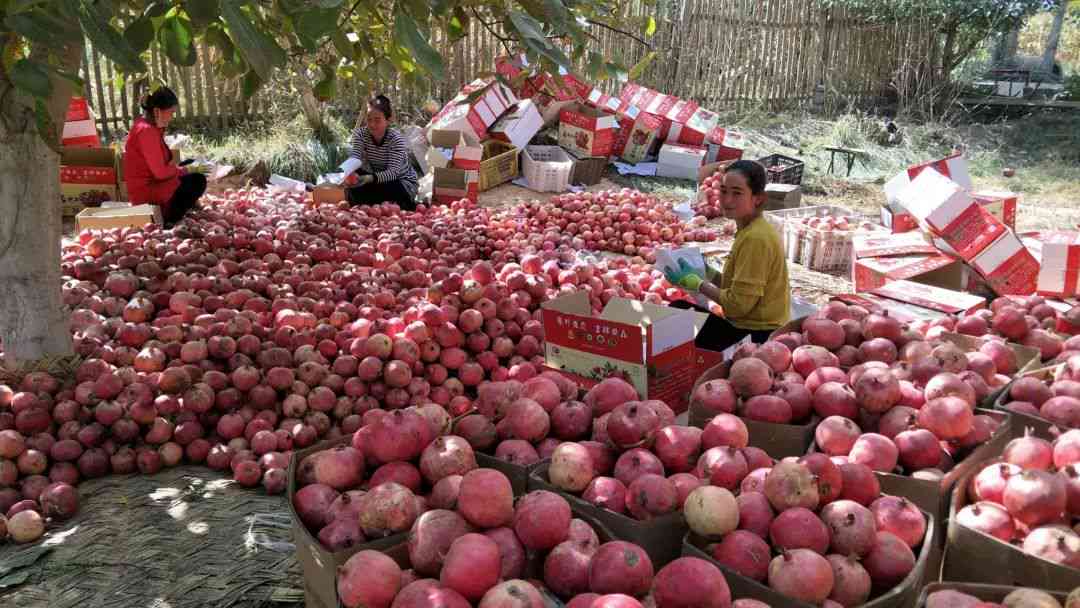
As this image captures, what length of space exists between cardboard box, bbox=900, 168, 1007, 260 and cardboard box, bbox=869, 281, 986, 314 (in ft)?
3.22

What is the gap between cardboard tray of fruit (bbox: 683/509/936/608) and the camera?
174 centimetres

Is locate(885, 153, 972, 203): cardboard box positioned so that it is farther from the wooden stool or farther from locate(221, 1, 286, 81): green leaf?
locate(221, 1, 286, 81): green leaf

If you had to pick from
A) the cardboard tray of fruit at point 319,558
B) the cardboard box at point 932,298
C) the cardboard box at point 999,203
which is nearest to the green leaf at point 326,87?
the cardboard tray of fruit at point 319,558

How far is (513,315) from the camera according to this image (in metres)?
4.40

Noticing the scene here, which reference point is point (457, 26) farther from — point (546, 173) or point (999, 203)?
point (546, 173)

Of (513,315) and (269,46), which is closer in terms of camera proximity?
(269,46)

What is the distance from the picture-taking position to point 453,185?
876 centimetres

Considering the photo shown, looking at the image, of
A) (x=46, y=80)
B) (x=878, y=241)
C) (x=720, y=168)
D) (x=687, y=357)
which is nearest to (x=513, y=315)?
(x=687, y=357)

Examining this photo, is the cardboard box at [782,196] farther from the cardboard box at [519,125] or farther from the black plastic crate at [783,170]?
the cardboard box at [519,125]

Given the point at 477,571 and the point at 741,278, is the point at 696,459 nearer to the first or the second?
the point at 477,571

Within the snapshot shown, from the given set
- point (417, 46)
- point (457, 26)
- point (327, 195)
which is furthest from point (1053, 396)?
point (327, 195)

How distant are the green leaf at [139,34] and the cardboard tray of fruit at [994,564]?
2.49 metres

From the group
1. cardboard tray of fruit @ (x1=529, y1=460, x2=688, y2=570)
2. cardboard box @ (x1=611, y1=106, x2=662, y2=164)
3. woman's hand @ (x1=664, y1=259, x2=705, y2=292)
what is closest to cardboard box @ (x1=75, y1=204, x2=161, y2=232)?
woman's hand @ (x1=664, y1=259, x2=705, y2=292)

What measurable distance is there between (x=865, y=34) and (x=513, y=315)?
45.6ft
